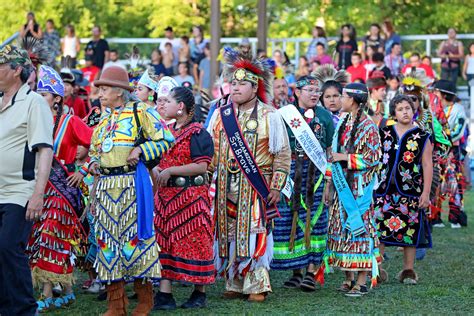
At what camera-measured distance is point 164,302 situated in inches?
328

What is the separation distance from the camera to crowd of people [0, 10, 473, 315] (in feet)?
23.2

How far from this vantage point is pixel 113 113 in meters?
7.82

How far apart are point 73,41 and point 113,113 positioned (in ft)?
54.1

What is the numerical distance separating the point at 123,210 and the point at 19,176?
3.14 ft

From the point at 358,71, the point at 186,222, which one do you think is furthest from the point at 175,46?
the point at 186,222

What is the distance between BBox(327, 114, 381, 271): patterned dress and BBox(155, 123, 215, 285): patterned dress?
134cm

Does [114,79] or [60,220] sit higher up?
[114,79]

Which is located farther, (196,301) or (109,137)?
(196,301)

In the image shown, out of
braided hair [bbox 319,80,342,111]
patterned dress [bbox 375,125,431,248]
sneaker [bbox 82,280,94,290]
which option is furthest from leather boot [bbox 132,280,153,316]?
braided hair [bbox 319,80,342,111]

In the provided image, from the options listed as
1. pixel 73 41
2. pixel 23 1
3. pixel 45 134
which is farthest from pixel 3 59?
pixel 23 1

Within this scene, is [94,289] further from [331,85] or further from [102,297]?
[331,85]

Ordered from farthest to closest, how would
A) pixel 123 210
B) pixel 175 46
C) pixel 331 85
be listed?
pixel 175 46
pixel 331 85
pixel 123 210

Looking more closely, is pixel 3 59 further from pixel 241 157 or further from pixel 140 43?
pixel 140 43

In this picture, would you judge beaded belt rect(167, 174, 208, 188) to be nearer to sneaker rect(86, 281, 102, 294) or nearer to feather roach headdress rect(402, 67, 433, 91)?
sneaker rect(86, 281, 102, 294)
